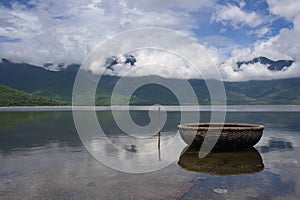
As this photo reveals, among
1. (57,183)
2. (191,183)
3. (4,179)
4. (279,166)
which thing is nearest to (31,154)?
(4,179)

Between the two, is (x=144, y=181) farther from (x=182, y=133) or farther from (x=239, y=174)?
(x=182, y=133)

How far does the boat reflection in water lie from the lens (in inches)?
432

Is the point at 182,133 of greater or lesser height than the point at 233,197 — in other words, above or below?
above

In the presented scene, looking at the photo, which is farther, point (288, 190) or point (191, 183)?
point (191, 183)

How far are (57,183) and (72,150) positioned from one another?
6.91 m

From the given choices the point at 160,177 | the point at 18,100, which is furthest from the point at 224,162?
the point at 18,100

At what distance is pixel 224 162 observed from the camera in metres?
12.3

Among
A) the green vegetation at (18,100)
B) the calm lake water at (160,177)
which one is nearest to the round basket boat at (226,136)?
the calm lake water at (160,177)

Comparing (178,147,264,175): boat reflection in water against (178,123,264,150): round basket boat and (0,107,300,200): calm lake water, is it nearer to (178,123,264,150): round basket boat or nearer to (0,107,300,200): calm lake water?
(0,107,300,200): calm lake water

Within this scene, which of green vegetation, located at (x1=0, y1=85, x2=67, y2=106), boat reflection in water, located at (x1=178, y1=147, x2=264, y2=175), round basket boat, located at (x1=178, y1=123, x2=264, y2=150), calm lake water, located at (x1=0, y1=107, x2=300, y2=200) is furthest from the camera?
green vegetation, located at (x1=0, y1=85, x2=67, y2=106)

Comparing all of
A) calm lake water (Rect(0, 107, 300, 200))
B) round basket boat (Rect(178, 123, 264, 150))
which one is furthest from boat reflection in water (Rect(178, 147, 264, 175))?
round basket boat (Rect(178, 123, 264, 150))

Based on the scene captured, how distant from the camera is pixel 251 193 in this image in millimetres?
8234

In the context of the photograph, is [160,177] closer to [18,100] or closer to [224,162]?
[224,162]

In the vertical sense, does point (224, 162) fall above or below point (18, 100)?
below
